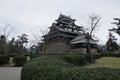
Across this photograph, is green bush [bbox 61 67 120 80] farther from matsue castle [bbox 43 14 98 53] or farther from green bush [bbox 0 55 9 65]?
matsue castle [bbox 43 14 98 53]

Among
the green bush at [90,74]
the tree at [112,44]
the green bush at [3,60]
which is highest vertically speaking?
the tree at [112,44]

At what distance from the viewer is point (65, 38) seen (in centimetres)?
4966

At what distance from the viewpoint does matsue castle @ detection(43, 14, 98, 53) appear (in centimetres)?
4675

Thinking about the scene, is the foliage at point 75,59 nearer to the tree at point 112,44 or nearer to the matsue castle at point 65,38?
the matsue castle at point 65,38

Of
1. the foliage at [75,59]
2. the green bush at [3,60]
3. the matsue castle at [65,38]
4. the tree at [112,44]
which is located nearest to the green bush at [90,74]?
the foliage at [75,59]

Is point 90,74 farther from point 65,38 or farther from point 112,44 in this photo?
point 112,44

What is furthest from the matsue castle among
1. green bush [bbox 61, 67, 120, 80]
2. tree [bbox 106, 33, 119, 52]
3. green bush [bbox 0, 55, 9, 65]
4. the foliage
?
green bush [bbox 61, 67, 120, 80]

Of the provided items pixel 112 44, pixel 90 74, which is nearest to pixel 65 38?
pixel 112 44

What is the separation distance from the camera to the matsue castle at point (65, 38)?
46.8 m

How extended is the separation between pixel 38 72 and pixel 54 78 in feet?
2.94

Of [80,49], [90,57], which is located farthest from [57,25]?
[90,57]

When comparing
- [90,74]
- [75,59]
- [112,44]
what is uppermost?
[112,44]

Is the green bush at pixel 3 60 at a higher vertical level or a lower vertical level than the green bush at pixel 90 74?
lower

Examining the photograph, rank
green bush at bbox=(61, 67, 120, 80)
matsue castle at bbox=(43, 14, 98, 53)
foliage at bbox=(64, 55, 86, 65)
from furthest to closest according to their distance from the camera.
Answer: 1. matsue castle at bbox=(43, 14, 98, 53)
2. foliage at bbox=(64, 55, 86, 65)
3. green bush at bbox=(61, 67, 120, 80)
